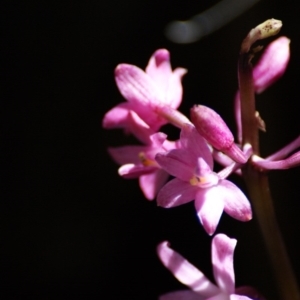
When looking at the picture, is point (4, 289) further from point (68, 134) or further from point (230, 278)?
point (230, 278)

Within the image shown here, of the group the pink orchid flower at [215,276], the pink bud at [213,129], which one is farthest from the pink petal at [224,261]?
the pink bud at [213,129]

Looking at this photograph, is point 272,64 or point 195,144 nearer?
point 195,144

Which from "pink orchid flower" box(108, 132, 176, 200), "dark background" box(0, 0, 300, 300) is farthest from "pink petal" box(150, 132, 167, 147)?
"dark background" box(0, 0, 300, 300)

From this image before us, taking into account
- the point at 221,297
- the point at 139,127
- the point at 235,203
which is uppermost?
the point at 139,127

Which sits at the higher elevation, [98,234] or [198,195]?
[198,195]

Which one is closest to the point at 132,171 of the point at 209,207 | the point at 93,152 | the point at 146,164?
the point at 146,164

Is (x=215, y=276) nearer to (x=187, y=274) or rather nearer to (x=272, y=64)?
(x=187, y=274)

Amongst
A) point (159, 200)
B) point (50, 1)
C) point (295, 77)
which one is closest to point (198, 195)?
point (159, 200)
